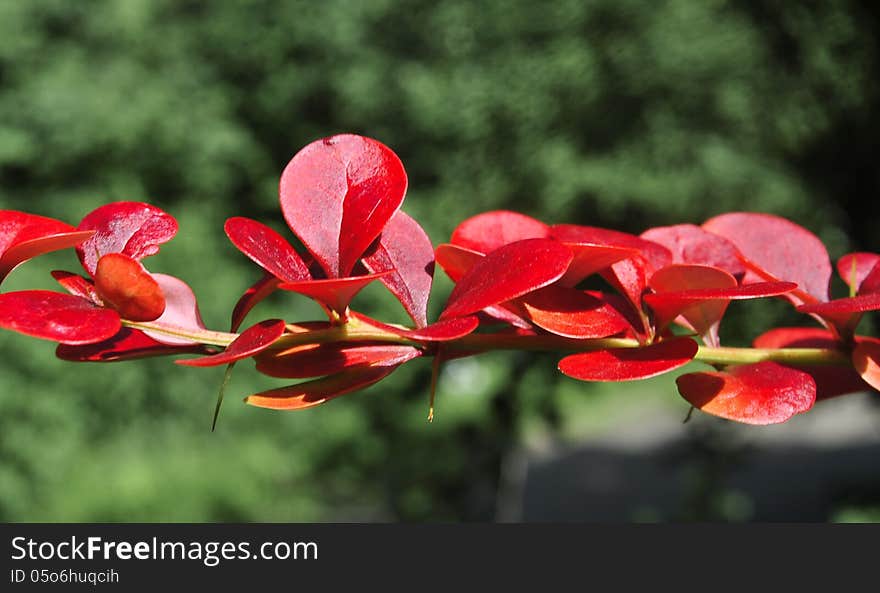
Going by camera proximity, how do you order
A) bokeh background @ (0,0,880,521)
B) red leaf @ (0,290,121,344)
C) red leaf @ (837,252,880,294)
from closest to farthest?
red leaf @ (0,290,121,344) → red leaf @ (837,252,880,294) → bokeh background @ (0,0,880,521)

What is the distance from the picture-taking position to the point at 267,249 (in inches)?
9.9

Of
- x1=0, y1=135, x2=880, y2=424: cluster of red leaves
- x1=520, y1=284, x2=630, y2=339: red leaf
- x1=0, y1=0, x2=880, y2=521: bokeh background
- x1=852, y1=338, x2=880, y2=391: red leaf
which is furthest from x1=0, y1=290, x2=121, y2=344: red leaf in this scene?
x1=0, y1=0, x2=880, y2=521: bokeh background

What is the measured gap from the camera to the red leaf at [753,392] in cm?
Result: 25

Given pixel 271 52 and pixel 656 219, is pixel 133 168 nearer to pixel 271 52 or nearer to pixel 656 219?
pixel 271 52

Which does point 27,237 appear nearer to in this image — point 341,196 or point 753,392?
point 341,196

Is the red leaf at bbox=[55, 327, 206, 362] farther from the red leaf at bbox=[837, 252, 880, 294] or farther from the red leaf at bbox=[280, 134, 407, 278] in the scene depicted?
the red leaf at bbox=[837, 252, 880, 294]

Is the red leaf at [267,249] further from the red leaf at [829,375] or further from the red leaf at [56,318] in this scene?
the red leaf at [829,375]

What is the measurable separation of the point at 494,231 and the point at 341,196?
6 centimetres

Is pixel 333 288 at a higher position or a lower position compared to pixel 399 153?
higher

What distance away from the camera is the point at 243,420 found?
2.69 meters

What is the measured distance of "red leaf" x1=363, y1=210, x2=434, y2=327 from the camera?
270 mm

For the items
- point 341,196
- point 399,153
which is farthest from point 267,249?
point 399,153

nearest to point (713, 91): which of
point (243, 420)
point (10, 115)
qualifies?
point (243, 420)

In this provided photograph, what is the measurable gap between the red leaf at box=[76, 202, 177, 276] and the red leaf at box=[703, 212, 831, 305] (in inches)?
8.0
